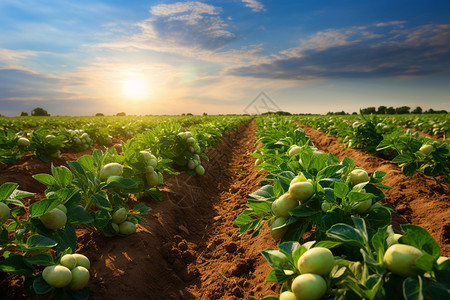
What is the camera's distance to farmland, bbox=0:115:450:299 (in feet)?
4.96

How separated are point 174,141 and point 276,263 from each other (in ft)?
13.3

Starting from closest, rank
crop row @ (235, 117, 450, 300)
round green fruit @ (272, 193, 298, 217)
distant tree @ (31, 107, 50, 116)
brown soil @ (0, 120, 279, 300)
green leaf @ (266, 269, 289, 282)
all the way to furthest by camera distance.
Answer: crop row @ (235, 117, 450, 300) → green leaf @ (266, 269, 289, 282) → round green fruit @ (272, 193, 298, 217) → brown soil @ (0, 120, 279, 300) → distant tree @ (31, 107, 50, 116)

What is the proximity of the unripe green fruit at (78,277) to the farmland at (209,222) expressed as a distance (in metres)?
0.08

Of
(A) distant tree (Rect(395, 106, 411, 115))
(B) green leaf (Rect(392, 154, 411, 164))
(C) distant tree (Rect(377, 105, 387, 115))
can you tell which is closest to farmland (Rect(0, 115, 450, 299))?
(B) green leaf (Rect(392, 154, 411, 164))

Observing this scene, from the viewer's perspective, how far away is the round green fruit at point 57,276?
5.51ft

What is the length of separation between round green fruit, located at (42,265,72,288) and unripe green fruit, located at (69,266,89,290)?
56 mm

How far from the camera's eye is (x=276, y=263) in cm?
150

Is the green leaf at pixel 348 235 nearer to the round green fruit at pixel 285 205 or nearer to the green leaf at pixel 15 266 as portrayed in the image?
the round green fruit at pixel 285 205

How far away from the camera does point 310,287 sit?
4.20ft

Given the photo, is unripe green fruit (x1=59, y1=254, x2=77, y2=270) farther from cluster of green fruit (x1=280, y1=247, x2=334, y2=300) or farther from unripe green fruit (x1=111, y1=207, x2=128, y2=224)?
cluster of green fruit (x1=280, y1=247, x2=334, y2=300)

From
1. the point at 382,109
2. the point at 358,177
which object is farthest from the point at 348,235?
the point at 382,109

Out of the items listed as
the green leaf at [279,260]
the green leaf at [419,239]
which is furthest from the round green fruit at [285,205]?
the green leaf at [419,239]

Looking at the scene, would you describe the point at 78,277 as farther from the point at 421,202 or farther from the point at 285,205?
the point at 421,202

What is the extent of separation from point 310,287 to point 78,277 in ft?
4.94
